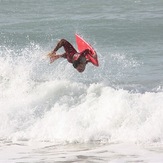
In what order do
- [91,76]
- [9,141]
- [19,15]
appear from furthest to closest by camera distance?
1. [19,15]
2. [91,76]
3. [9,141]

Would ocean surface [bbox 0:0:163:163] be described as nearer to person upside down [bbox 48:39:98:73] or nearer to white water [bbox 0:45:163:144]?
white water [bbox 0:45:163:144]

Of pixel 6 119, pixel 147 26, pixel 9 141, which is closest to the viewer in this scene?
pixel 9 141

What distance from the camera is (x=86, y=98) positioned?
15.7 m

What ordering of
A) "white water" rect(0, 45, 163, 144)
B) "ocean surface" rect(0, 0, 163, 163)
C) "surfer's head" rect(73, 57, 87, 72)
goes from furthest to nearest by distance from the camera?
1. "white water" rect(0, 45, 163, 144)
2. "surfer's head" rect(73, 57, 87, 72)
3. "ocean surface" rect(0, 0, 163, 163)

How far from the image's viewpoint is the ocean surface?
41.7ft

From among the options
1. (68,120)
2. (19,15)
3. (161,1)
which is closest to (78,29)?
(19,15)

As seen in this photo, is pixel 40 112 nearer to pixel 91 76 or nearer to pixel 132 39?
pixel 91 76

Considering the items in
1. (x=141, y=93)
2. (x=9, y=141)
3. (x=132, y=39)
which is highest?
(x=132, y=39)

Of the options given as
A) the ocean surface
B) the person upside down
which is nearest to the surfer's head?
the person upside down

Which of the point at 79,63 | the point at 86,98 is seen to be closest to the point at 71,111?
the point at 86,98

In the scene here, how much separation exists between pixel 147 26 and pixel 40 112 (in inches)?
507

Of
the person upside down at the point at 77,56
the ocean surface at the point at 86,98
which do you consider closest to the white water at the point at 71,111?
the ocean surface at the point at 86,98

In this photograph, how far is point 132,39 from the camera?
25.1 m

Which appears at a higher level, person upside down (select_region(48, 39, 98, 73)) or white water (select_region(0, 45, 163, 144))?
person upside down (select_region(48, 39, 98, 73))
